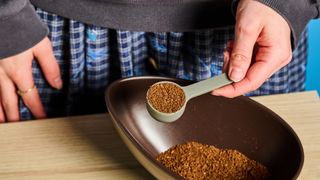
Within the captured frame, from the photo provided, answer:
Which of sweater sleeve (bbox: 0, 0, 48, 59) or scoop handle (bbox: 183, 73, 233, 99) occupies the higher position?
sweater sleeve (bbox: 0, 0, 48, 59)

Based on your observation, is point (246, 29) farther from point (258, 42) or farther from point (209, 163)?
point (209, 163)

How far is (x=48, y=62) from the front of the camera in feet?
2.59

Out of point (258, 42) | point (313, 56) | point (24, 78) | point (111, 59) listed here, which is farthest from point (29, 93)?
point (313, 56)

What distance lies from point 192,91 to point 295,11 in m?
0.19

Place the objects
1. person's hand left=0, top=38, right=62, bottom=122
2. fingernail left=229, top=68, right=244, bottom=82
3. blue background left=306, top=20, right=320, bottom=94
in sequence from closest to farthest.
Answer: fingernail left=229, top=68, right=244, bottom=82, person's hand left=0, top=38, right=62, bottom=122, blue background left=306, top=20, right=320, bottom=94

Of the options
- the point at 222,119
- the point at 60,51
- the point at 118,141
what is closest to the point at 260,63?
the point at 222,119

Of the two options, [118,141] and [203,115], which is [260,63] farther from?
[118,141]

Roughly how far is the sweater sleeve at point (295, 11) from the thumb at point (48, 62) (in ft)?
0.96

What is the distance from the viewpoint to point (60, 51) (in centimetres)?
83

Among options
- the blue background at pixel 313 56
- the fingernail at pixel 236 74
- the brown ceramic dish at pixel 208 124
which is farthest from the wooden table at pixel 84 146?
the blue background at pixel 313 56

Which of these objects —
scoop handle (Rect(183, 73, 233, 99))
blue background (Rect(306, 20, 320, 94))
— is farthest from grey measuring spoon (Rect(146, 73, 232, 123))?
blue background (Rect(306, 20, 320, 94))

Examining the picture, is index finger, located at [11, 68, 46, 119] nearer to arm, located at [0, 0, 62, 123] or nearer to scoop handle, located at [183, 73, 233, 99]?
arm, located at [0, 0, 62, 123]

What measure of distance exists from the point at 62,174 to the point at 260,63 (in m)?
0.29

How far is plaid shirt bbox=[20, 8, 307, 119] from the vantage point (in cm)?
79
